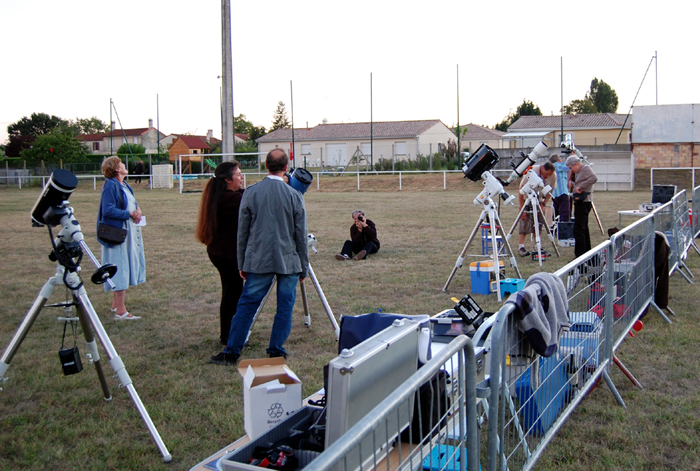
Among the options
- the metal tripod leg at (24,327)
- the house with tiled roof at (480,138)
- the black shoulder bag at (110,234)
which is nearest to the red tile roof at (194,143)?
the house with tiled roof at (480,138)

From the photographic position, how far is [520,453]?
324 cm

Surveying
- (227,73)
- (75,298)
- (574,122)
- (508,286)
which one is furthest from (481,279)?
(574,122)

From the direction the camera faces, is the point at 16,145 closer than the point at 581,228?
No

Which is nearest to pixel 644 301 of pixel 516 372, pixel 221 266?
pixel 516 372

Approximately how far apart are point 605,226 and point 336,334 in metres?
10.6

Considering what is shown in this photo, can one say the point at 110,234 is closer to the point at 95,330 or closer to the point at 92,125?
the point at 95,330

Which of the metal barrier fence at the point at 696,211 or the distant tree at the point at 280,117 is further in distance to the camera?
the distant tree at the point at 280,117

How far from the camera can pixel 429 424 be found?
239 cm

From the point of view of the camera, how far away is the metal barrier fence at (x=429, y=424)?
1721 mm

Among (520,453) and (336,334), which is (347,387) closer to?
(520,453)

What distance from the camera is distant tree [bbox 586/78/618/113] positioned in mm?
83750

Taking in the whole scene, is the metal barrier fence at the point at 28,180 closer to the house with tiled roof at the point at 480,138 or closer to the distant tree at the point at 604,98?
the house with tiled roof at the point at 480,138

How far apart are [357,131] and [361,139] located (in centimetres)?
233

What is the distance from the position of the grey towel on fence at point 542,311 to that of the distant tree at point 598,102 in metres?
87.9
